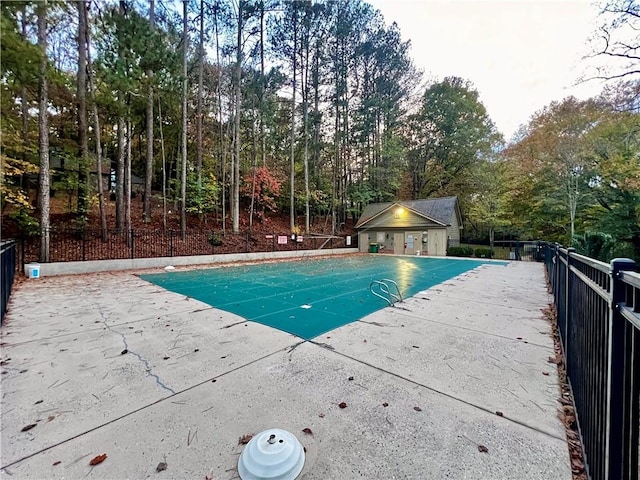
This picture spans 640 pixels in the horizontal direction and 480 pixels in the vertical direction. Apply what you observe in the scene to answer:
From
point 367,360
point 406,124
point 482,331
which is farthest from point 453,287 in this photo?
point 406,124

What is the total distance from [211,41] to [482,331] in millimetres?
19422

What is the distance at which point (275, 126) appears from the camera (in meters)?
19.9

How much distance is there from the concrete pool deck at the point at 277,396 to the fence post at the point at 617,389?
683mm

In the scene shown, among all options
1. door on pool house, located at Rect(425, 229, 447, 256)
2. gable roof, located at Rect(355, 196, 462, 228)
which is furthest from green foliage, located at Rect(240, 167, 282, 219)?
door on pool house, located at Rect(425, 229, 447, 256)

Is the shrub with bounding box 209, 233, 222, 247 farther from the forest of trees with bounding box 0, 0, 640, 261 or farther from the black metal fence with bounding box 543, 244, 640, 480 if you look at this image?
the black metal fence with bounding box 543, 244, 640, 480

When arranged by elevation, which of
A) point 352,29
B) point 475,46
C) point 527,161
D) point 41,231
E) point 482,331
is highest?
point 352,29

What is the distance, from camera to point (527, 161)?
1922cm

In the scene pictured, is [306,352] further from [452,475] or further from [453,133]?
[453,133]

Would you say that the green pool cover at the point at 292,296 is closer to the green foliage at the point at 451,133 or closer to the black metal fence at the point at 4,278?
the black metal fence at the point at 4,278

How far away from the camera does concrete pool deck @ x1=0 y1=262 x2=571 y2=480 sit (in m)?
1.66

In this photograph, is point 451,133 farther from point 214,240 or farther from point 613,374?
point 613,374

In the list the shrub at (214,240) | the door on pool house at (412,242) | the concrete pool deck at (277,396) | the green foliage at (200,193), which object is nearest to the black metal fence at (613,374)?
the concrete pool deck at (277,396)

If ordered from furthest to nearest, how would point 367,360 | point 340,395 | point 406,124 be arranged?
point 406,124 → point 367,360 → point 340,395

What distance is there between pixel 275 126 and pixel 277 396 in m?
→ 20.1
